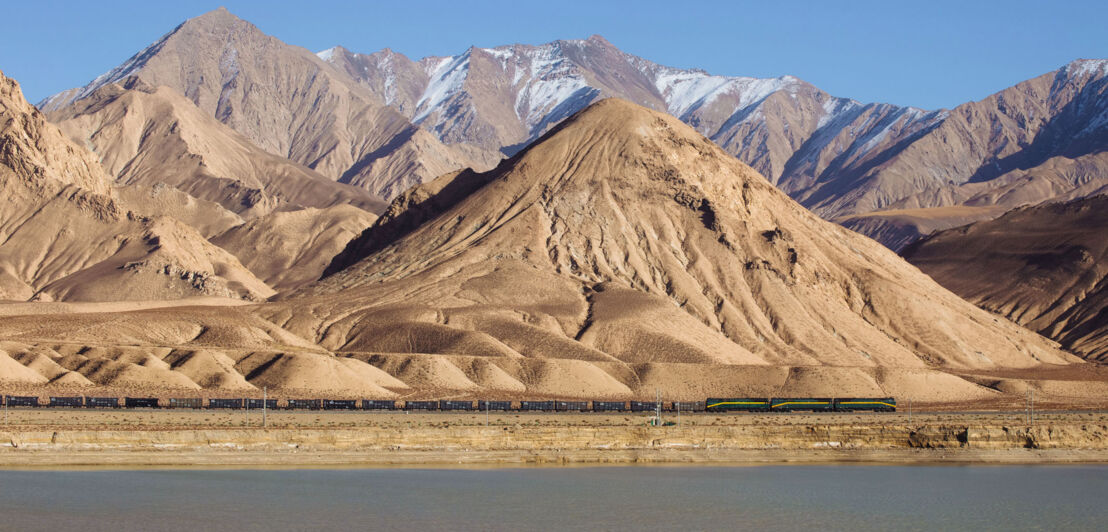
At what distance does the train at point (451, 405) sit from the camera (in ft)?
270

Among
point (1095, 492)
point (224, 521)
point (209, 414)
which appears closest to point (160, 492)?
point (224, 521)

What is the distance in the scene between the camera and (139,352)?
104312 millimetres

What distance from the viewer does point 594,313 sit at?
13800cm

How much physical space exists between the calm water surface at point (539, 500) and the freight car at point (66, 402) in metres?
26.3

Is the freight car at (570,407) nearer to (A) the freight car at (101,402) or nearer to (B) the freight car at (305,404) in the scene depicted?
(B) the freight car at (305,404)

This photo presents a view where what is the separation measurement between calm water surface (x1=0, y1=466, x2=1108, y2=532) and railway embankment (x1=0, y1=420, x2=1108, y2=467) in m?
2.76

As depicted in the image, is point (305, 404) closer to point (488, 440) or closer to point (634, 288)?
point (488, 440)

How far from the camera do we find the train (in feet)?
270

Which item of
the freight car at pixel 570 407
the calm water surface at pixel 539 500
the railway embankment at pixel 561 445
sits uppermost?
the freight car at pixel 570 407

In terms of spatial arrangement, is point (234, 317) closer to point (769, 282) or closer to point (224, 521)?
point (769, 282)

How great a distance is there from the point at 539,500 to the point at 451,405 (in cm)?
3715

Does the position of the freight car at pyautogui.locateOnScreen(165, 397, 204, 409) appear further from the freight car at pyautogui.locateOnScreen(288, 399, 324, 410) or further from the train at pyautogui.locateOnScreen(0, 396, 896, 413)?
the freight car at pyautogui.locateOnScreen(288, 399, 324, 410)

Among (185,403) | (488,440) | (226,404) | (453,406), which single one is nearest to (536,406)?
(453,406)

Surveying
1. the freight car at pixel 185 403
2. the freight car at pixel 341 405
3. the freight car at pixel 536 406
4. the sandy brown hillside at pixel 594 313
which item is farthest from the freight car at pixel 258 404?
the freight car at pixel 536 406
